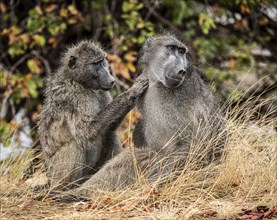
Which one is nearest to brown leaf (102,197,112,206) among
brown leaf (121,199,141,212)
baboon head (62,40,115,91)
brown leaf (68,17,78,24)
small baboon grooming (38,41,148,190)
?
brown leaf (121,199,141,212)

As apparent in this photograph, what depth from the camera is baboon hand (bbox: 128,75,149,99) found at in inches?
234

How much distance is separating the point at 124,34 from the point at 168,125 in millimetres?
4500

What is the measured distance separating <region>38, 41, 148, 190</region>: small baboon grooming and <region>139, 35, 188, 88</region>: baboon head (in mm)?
170

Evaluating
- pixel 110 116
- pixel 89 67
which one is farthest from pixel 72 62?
pixel 110 116

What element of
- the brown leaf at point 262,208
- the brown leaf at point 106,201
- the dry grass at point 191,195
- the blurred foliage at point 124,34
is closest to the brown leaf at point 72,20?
the blurred foliage at point 124,34

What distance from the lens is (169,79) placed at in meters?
5.82

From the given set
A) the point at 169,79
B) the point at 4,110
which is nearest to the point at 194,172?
the point at 169,79

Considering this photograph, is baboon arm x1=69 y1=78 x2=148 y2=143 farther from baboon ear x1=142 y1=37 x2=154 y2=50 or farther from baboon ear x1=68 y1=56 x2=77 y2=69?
baboon ear x1=68 y1=56 x2=77 y2=69

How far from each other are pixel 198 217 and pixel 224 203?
0.98 feet

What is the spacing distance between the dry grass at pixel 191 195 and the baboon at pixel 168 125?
0.49 feet

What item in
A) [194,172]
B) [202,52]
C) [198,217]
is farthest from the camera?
[202,52]

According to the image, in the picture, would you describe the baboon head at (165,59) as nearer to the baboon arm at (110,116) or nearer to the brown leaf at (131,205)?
the baboon arm at (110,116)

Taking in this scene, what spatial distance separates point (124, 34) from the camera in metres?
10.2

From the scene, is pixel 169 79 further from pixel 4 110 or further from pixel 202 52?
pixel 4 110
